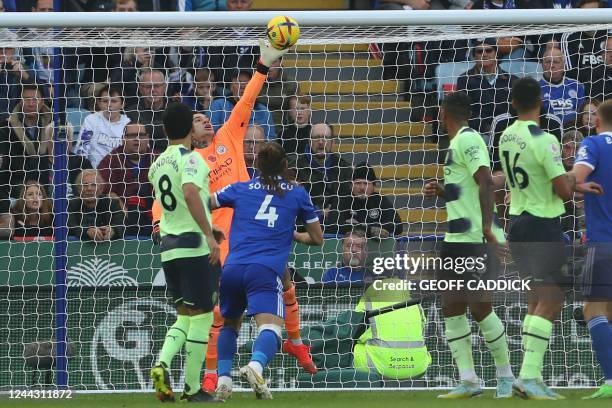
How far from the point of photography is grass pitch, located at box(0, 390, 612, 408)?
8492mm

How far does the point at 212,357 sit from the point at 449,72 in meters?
3.86

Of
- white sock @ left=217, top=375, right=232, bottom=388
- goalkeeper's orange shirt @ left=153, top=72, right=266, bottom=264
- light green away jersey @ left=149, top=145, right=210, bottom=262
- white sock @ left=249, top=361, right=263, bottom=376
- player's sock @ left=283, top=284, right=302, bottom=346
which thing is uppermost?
goalkeeper's orange shirt @ left=153, top=72, right=266, bottom=264

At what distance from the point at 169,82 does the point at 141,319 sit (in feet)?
7.06

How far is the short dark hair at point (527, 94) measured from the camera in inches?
348

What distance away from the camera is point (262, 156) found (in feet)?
29.6

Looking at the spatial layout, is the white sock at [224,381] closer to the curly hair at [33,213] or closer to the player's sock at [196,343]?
the player's sock at [196,343]

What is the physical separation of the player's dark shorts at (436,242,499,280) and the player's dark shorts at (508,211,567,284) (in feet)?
1.15

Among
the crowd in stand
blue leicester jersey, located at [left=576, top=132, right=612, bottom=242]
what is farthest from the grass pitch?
the crowd in stand

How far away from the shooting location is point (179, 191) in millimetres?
8789

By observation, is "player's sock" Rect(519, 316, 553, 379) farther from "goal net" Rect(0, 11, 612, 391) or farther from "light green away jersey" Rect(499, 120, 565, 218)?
"goal net" Rect(0, 11, 612, 391)

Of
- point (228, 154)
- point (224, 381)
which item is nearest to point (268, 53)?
point (228, 154)

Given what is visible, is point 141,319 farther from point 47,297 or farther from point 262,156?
point 262,156

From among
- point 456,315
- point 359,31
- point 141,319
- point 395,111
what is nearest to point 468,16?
point 359,31

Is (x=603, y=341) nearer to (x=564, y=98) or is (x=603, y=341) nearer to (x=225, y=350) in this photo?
(x=225, y=350)
